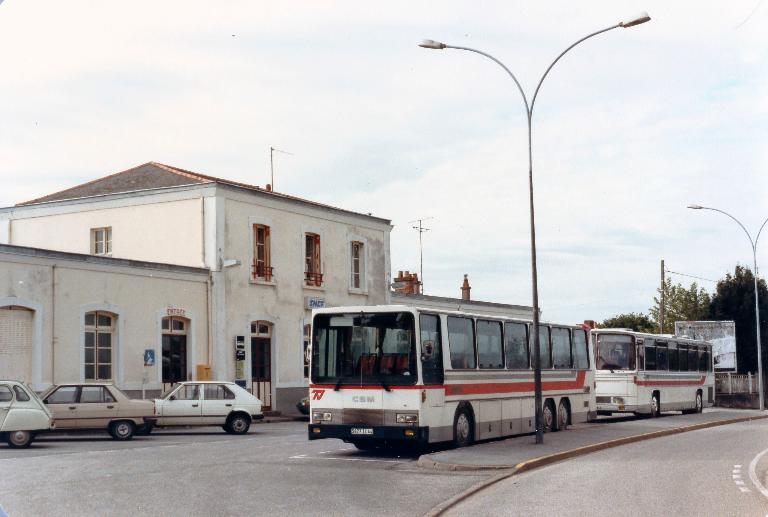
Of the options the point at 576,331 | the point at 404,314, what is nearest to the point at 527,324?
the point at 576,331

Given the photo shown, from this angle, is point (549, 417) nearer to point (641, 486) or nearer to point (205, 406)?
point (205, 406)

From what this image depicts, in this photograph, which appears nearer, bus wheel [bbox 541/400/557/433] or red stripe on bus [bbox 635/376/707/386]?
bus wheel [bbox 541/400/557/433]

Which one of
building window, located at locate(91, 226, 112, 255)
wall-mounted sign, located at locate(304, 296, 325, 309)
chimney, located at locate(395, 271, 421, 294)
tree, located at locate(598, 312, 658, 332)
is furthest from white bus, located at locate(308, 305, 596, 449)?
tree, located at locate(598, 312, 658, 332)

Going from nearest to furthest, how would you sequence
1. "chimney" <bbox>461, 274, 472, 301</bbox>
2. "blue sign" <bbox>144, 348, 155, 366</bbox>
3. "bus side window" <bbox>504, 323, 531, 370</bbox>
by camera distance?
"bus side window" <bbox>504, 323, 531, 370</bbox>, "blue sign" <bbox>144, 348, 155, 366</bbox>, "chimney" <bbox>461, 274, 472, 301</bbox>

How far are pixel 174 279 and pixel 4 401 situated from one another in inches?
513

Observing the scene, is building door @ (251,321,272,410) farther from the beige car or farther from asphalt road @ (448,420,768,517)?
asphalt road @ (448,420,768,517)

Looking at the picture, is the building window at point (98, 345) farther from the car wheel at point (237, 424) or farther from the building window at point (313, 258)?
the building window at point (313, 258)

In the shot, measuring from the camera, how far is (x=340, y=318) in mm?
21172

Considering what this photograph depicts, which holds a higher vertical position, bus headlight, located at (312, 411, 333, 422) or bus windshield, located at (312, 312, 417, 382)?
bus windshield, located at (312, 312, 417, 382)

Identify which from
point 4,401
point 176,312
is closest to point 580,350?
point 176,312

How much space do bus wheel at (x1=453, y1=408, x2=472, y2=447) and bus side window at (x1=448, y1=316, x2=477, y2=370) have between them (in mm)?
948

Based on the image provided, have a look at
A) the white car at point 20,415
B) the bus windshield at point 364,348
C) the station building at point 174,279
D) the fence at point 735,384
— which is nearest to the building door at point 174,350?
the station building at point 174,279

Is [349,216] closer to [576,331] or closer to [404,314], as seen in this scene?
[576,331]

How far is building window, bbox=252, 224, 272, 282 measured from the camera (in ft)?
131
